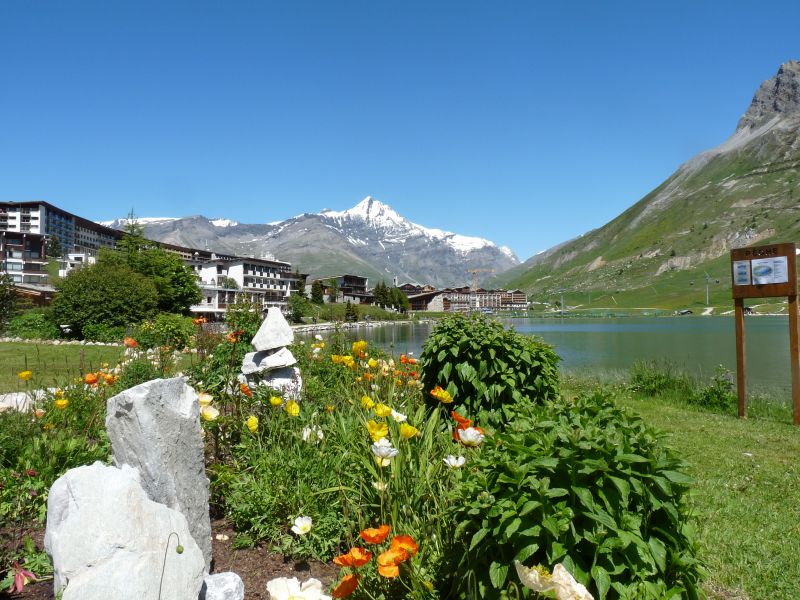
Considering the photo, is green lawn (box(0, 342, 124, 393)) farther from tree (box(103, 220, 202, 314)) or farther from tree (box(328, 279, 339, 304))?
tree (box(328, 279, 339, 304))

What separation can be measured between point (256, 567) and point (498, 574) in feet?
6.27

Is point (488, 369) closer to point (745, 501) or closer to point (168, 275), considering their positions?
point (745, 501)

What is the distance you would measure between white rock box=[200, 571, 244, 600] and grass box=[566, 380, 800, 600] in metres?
2.42

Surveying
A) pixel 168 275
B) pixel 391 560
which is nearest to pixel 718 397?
pixel 391 560

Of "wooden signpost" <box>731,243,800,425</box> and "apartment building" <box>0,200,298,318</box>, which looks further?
"apartment building" <box>0,200,298,318</box>

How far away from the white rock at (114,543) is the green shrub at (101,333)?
26.2 meters

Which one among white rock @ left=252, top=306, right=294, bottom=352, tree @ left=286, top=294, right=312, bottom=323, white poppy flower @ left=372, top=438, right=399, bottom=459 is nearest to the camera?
white poppy flower @ left=372, top=438, right=399, bottom=459

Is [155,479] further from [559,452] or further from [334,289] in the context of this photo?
[334,289]

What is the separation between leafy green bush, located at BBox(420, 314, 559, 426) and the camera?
18.6 ft

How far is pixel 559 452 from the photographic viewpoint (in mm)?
2346

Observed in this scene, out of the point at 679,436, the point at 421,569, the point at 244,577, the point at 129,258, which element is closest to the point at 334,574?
the point at 244,577

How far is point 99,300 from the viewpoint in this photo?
2708cm

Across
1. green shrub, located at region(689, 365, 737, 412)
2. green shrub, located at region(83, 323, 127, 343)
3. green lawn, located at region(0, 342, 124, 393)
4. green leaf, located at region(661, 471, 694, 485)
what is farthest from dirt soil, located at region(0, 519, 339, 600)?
green shrub, located at region(83, 323, 127, 343)

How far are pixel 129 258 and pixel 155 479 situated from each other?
4506 cm
